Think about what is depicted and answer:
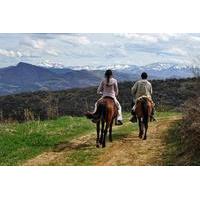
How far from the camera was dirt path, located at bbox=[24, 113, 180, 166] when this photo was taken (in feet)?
53.8

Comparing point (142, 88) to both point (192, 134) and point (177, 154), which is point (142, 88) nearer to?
point (192, 134)

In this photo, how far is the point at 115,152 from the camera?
17625mm

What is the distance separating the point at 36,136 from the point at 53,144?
181 cm

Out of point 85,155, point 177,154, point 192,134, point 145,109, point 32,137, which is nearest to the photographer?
point 177,154

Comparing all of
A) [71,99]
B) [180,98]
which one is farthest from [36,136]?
[71,99]

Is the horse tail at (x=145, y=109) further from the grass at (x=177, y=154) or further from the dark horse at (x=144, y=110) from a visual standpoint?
the grass at (x=177, y=154)

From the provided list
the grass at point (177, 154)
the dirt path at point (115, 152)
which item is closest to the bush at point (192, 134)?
the grass at point (177, 154)

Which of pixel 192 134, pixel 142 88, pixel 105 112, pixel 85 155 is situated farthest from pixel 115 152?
pixel 142 88

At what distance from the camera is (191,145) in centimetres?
1633

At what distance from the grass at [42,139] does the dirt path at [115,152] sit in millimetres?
95

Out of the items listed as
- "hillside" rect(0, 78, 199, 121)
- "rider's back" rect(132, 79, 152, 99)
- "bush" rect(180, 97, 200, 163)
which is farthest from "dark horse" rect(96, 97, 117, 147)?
"hillside" rect(0, 78, 199, 121)

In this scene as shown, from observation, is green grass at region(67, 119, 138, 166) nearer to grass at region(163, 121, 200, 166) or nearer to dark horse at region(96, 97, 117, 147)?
dark horse at region(96, 97, 117, 147)

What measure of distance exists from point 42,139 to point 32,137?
53cm

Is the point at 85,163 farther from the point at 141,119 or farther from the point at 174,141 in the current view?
the point at 141,119
